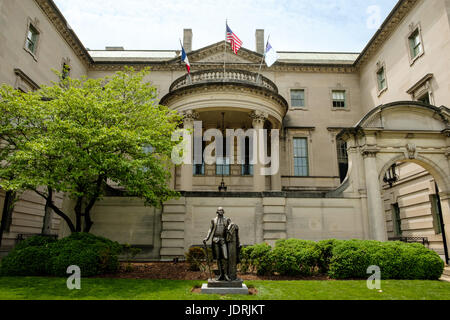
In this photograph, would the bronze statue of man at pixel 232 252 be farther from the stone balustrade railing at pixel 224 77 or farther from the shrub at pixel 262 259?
the stone balustrade railing at pixel 224 77

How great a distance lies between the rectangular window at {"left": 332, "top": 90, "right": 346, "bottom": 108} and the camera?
104 ft

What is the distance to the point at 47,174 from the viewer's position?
42.2ft

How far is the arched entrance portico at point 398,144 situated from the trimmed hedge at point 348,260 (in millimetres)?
4627

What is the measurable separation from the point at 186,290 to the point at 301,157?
2215 cm

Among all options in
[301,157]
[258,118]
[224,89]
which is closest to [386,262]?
[258,118]

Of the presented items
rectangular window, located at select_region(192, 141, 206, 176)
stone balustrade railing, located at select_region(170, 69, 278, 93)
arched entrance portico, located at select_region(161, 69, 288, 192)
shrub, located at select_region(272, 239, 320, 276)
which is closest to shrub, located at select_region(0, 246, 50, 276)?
shrub, located at select_region(272, 239, 320, 276)

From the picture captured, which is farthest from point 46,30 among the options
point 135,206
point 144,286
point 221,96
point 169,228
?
point 144,286

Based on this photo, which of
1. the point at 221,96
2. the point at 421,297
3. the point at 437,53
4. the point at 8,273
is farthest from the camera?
the point at 221,96

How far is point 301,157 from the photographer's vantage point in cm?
2959

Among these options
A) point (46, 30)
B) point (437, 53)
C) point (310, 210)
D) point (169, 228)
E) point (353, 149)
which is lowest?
point (169, 228)

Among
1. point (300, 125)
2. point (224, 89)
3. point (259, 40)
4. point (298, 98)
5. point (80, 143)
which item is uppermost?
point (259, 40)

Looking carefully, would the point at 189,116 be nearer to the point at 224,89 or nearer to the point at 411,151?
the point at 224,89

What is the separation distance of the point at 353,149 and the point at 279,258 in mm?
8422

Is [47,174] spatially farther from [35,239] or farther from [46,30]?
[46,30]
